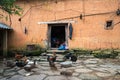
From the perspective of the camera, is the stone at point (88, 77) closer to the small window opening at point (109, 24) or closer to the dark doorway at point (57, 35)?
the small window opening at point (109, 24)

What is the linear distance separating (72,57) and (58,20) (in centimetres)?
371

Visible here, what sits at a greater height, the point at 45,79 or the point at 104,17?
the point at 104,17

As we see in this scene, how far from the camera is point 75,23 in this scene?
11.8 metres

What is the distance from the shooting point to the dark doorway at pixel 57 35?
13.0 m

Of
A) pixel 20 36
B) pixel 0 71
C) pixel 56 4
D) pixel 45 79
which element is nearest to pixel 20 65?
pixel 0 71

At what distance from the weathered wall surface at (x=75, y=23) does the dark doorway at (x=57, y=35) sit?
112 centimetres

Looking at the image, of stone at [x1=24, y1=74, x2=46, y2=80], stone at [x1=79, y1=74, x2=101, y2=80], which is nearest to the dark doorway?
stone at [x1=24, y1=74, x2=46, y2=80]

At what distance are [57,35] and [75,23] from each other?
2495mm

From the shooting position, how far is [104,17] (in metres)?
11.4

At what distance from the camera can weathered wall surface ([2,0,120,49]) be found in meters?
11.4

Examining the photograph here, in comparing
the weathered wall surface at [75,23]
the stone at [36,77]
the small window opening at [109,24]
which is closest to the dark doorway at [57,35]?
the weathered wall surface at [75,23]

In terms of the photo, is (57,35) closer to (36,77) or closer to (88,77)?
(36,77)

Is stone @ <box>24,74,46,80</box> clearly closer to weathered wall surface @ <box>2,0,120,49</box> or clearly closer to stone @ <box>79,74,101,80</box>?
stone @ <box>79,74,101,80</box>

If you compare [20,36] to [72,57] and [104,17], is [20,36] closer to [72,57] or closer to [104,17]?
[72,57]
